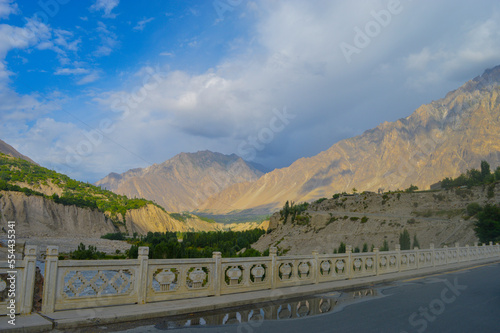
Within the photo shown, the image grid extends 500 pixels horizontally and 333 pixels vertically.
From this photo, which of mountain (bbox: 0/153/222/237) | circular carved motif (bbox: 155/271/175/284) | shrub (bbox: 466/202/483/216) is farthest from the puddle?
mountain (bbox: 0/153/222/237)

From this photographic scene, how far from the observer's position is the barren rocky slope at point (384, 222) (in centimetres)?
4806

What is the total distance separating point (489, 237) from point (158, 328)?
129 ft

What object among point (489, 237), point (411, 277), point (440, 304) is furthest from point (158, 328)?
point (489, 237)

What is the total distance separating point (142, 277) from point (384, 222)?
55467mm

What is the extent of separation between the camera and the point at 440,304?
27.0 ft

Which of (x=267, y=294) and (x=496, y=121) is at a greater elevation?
(x=496, y=121)

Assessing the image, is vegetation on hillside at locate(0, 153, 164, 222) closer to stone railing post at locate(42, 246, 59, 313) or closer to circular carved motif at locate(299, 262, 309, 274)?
circular carved motif at locate(299, 262, 309, 274)

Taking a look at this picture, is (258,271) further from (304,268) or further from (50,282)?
(50,282)

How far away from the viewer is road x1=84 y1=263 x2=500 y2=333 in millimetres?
6117

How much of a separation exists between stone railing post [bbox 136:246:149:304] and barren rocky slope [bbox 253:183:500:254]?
43.7 m

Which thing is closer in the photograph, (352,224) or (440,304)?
(440,304)

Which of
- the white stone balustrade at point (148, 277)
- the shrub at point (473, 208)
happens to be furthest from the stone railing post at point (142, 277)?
the shrub at point (473, 208)

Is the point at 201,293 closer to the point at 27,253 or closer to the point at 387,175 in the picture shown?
the point at 27,253

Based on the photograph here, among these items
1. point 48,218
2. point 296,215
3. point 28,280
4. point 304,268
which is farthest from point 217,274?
point 48,218
